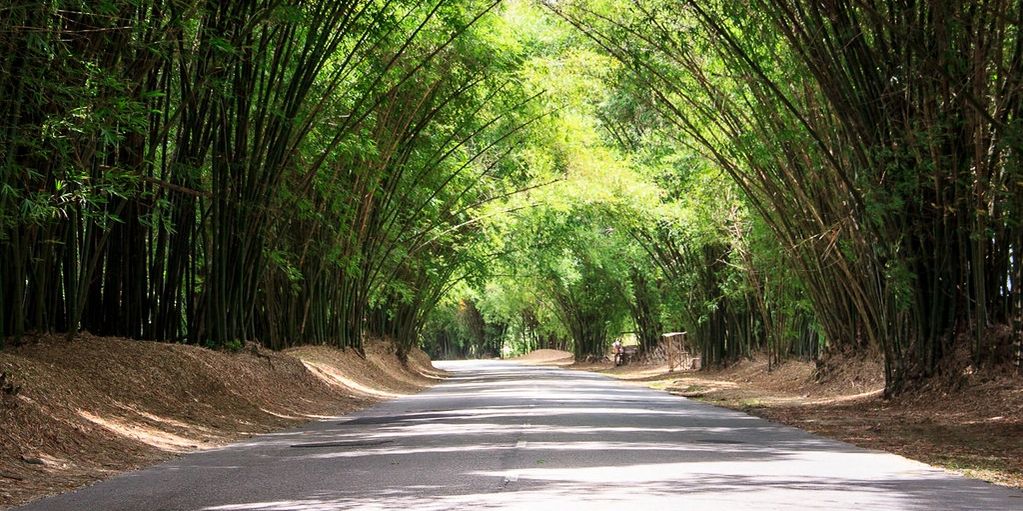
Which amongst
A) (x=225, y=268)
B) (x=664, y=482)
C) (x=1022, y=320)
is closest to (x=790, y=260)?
(x=1022, y=320)

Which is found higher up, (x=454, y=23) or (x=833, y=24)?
(x=454, y=23)

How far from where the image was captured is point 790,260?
66.3ft

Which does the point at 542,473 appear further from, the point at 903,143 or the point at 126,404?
the point at 903,143

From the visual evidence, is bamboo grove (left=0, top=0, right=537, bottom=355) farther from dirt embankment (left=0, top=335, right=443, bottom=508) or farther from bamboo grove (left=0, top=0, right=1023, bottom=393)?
dirt embankment (left=0, top=335, right=443, bottom=508)

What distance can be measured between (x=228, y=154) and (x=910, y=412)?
341 inches

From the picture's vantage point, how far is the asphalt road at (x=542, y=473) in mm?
6574

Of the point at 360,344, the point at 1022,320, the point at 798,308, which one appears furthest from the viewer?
the point at 360,344

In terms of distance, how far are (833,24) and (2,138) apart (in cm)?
848

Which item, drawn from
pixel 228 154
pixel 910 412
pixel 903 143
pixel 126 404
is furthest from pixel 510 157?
pixel 126 404

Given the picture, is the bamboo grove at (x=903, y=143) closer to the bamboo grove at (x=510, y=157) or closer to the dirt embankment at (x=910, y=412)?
the bamboo grove at (x=510, y=157)

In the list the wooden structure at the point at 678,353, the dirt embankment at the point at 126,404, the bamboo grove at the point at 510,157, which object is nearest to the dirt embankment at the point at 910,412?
the bamboo grove at the point at 510,157

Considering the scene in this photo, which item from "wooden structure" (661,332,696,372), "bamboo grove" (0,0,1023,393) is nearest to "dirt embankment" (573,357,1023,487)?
"bamboo grove" (0,0,1023,393)

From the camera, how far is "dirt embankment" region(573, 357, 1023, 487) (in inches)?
367

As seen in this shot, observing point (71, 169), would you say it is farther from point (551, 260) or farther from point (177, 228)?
point (551, 260)
